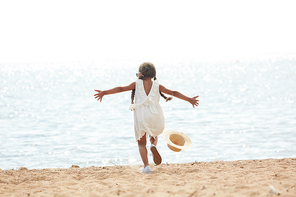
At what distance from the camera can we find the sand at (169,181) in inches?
186

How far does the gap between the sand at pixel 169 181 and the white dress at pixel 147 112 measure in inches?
29.5

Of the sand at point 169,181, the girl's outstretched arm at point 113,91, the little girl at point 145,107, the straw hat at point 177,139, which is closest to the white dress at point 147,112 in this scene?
the little girl at point 145,107

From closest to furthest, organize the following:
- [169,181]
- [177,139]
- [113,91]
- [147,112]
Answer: [169,181] → [113,91] → [147,112] → [177,139]

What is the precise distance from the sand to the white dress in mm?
750

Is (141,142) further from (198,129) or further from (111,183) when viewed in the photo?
(198,129)

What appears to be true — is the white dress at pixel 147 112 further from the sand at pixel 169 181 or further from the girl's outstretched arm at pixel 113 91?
the sand at pixel 169 181

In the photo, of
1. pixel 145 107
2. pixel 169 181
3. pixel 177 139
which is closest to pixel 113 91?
pixel 145 107

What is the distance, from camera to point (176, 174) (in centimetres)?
616

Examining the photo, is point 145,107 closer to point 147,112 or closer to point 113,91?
point 147,112

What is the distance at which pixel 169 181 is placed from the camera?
5.50 meters

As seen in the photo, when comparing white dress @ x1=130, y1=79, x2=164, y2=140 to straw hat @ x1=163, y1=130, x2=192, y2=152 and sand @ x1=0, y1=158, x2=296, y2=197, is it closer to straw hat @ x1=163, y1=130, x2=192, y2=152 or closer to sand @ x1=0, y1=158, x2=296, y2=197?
straw hat @ x1=163, y1=130, x2=192, y2=152

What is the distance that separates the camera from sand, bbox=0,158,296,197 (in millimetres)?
4719

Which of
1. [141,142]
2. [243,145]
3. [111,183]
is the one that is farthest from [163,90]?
[243,145]

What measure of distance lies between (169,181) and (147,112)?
134cm
